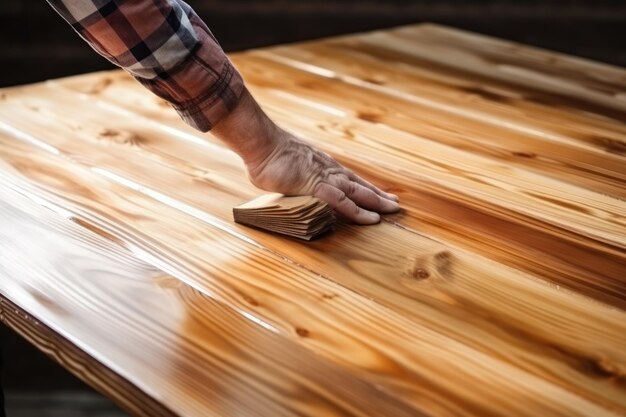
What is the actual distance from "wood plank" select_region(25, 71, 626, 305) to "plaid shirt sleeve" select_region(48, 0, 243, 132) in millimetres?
171

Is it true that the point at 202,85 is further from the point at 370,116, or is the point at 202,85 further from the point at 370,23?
the point at 370,23

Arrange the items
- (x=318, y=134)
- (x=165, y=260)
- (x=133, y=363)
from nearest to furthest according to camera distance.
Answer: (x=133, y=363) → (x=165, y=260) → (x=318, y=134)

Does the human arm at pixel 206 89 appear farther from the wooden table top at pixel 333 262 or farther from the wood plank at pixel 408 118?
the wood plank at pixel 408 118

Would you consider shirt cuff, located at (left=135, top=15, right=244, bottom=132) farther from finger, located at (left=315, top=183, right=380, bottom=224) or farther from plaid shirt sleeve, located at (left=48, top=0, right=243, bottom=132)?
finger, located at (left=315, top=183, right=380, bottom=224)

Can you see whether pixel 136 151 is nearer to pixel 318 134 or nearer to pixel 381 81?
pixel 318 134

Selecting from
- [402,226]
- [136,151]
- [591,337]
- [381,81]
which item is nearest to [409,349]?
[591,337]

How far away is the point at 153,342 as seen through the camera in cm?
87

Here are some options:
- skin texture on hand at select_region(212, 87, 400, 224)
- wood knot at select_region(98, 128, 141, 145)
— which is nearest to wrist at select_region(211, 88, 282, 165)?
skin texture on hand at select_region(212, 87, 400, 224)

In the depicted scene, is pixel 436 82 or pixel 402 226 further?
pixel 436 82

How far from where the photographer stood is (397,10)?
112 inches

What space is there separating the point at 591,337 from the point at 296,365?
0.33m

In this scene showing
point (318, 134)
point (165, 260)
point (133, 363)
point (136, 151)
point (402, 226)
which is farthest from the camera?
point (318, 134)

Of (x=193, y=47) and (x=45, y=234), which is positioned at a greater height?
(x=193, y=47)

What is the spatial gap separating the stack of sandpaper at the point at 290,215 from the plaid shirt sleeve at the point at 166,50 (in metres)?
0.13
